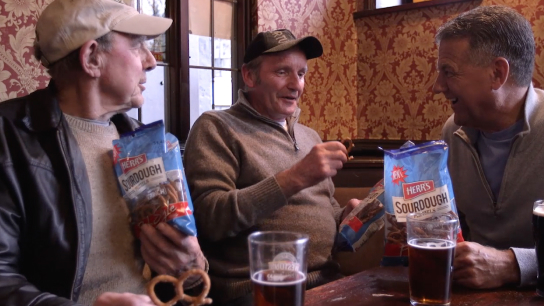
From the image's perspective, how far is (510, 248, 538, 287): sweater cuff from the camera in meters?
1.09

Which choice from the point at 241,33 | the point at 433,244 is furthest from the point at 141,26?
the point at 241,33

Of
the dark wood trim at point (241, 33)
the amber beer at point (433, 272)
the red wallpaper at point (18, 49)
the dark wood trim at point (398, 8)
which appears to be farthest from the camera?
the dark wood trim at point (398, 8)

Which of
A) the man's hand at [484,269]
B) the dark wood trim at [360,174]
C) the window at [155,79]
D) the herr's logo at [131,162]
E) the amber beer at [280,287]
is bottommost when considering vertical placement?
the dark wood trim at [360,174]

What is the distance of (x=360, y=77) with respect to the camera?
3.30 metres

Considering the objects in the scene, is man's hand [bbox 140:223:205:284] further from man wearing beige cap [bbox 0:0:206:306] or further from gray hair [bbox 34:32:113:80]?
gray hair [bbox 34:32:113:80]

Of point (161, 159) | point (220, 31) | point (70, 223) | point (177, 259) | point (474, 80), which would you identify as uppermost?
point (220, 31)

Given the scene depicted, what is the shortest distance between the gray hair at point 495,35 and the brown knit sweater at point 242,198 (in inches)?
27.1

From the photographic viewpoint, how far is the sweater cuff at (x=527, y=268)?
3.59 ft

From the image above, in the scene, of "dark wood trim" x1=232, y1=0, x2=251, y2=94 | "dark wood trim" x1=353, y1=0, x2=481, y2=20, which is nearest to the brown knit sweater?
"dark wood trim" x1=232, y1=0, x2=251, y2=94

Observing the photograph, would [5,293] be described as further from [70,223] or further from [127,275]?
[127,275]

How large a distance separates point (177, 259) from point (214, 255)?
1.36ft

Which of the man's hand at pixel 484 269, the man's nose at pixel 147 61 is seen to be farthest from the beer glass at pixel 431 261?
the man's nose at pixel 147 61

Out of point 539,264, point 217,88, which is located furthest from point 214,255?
point 217,88

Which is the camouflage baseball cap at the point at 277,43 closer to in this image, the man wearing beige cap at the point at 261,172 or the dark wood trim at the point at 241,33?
the man wearing beige cap at the point at 261,172
